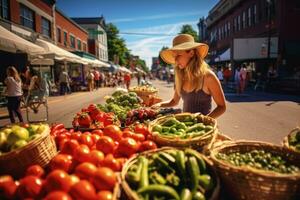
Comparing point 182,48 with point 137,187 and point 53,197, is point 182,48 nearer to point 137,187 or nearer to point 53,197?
point 137,187

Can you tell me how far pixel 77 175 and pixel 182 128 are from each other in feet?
4.43

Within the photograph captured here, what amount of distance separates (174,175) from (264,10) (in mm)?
32632

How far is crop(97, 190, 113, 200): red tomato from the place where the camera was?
189cm

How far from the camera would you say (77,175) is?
2.14 meters

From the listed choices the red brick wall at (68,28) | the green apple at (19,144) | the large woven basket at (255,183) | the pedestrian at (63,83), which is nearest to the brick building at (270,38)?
the pedestrian at (63,83)

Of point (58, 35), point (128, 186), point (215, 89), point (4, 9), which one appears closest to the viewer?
point (128, 186)

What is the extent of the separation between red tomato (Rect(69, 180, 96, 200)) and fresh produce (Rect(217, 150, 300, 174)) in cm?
107

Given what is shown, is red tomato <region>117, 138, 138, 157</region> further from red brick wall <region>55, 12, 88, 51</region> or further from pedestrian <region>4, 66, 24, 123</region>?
red brick wall <region>55, 12, 88, 51</region>

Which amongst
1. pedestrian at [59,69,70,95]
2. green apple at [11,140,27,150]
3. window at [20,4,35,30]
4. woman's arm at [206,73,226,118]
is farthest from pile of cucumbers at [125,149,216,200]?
window at [20,4,35,30]

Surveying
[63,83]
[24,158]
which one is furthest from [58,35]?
[24,158]

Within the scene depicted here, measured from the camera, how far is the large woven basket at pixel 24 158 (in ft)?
7.64

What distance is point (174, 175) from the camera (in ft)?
7.02

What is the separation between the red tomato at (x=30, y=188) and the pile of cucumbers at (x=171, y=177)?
2.15ft

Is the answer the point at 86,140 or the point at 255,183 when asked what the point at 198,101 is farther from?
the point at 255,183
